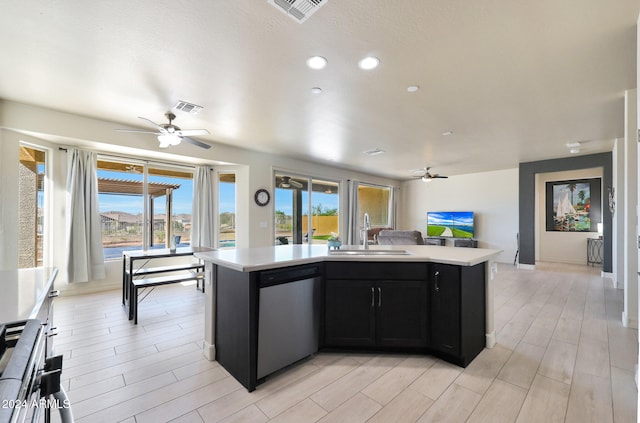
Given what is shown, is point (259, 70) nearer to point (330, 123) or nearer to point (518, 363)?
point (330, 123)

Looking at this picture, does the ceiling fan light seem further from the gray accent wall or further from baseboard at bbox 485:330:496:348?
the gray accent wall

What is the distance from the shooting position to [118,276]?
15.0 feet

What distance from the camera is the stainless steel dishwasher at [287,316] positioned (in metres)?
1.96

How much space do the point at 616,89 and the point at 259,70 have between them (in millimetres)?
3641

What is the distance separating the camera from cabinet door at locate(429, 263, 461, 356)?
218 cm

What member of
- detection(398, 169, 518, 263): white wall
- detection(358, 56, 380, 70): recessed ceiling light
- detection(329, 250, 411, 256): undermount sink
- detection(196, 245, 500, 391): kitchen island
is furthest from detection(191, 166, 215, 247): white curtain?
detection(398, 169, 518, 263): white wall

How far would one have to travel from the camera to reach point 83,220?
162 inches

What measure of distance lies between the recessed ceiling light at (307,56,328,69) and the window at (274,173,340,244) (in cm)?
390

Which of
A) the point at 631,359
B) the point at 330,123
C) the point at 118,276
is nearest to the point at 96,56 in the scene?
the point at 330,123

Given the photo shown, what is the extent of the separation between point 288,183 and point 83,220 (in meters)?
3.74

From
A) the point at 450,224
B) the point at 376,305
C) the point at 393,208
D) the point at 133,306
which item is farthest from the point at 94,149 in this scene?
the point at 450,224

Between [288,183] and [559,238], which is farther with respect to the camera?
[559,238]

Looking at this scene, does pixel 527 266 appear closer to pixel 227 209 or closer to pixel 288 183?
pixel 288 183

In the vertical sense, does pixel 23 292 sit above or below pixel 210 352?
above
